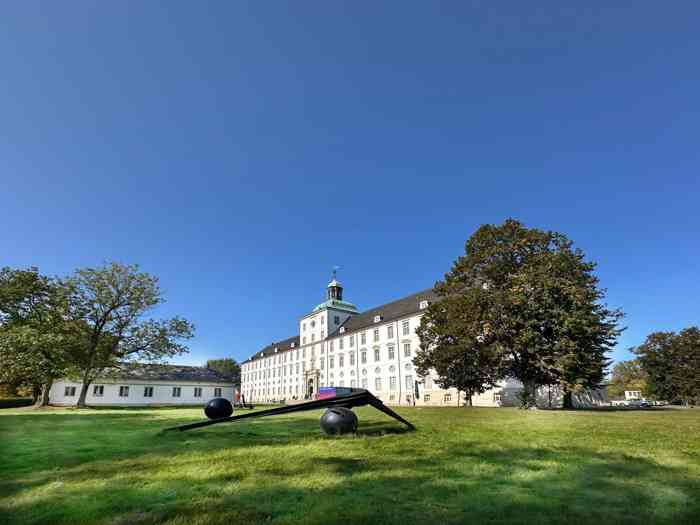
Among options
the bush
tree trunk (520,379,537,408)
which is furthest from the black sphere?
the bush

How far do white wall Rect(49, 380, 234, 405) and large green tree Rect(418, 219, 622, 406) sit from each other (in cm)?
4620

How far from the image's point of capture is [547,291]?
27.6m

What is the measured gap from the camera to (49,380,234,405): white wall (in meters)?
54.5

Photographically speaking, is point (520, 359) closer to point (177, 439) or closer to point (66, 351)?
point (177, 439)

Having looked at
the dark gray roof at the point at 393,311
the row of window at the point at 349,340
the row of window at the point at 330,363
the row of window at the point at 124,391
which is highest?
the dark gray roof at the point at 393,311

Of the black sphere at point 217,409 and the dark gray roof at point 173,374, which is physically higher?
the dark gray roof at point 173,374

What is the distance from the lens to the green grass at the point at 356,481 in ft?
16.5

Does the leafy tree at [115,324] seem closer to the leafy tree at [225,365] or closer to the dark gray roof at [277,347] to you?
the dark gray roof at [277,347]

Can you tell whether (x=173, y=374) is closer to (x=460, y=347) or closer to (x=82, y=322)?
(x=82, y=322)

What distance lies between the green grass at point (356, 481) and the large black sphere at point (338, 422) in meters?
0.88

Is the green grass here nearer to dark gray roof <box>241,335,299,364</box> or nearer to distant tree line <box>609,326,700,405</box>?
distant tree line <box>609,326,700,405</box>

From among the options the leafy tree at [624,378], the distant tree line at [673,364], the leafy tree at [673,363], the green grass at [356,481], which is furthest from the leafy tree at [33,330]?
the leafy tree at [624,378]

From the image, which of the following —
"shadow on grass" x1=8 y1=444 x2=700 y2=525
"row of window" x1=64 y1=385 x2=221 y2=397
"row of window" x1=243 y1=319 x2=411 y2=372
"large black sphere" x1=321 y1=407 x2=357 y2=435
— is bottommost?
"shadow on grass" x1=8 y1=444 x2=700 y2=525

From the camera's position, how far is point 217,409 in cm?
A: 1611
